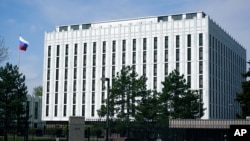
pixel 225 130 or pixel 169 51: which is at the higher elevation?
pixel 169 51

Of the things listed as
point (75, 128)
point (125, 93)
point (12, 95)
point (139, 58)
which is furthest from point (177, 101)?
point (139, 58)

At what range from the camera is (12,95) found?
50688mm

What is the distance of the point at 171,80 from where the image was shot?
185 ft

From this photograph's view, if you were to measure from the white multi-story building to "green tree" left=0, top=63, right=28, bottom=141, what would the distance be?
45.6 m

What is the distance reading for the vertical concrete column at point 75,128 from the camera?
3166 centimetres

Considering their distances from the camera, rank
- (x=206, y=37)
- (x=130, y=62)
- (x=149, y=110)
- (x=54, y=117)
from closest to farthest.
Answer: (x=149, y=110) < (x=206, y=37) < (x=130, y=62) < (x=54, y=117)

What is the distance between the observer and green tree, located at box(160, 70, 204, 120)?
54375 mm

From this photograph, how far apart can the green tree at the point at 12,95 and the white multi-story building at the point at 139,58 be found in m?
45.6

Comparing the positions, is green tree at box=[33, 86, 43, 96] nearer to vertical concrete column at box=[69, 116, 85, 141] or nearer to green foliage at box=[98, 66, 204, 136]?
green foliage at box=[98, 66, 204, 136]

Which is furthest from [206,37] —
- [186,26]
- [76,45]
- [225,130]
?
[225,130]

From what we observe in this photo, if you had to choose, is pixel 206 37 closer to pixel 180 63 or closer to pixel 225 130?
pixel 180 63

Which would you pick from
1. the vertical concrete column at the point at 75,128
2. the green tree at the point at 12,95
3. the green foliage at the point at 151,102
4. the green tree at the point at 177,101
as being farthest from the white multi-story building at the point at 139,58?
the vertical concrete column at the point at 75,128

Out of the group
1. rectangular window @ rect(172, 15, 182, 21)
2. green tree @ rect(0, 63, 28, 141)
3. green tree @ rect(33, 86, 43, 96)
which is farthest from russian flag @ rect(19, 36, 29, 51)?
green tree @ rect(33, 86, 43, 96)

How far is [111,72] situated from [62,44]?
16197mm
